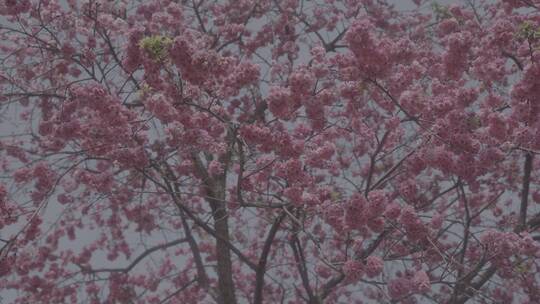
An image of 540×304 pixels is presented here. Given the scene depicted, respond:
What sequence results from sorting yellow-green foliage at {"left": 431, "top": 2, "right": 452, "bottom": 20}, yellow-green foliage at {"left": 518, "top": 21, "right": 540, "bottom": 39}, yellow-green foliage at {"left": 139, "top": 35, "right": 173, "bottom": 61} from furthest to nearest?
yellow-green foliage at {"left": 431, "top": 2, "right": 452, "bottom": 20}, yellow-green foliage at {"left": 518, "top": 21, "right": 540, "bottom": 39}, yellow-green foliage at {"left": 139, "top": 35, "right": 173, "bottom": 61}

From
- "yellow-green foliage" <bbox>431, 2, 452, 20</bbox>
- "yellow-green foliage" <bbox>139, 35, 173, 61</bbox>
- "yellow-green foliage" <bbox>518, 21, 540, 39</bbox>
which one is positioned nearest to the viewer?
"yellow-green foliage" <bbox>139, 35, 173, 61</bbox>

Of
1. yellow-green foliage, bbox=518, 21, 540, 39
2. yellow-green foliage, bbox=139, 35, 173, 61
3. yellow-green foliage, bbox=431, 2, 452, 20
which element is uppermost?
yellow-green foliage, bbox=431, 2, 452, 20

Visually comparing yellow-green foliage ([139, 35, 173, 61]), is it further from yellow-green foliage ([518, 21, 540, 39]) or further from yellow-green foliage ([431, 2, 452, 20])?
yellow-green foliage ([431, 2, 452, 20])

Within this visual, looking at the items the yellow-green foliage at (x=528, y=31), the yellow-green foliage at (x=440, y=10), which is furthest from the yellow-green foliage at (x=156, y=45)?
the yellow-green foliage at (x=440, y=10)

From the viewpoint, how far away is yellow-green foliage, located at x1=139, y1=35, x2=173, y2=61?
14.8ft

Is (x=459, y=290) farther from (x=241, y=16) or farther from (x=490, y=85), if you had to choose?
(x=241, y=16)

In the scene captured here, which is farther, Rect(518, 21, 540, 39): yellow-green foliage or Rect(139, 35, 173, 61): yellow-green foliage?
Rect(518, 21, 540, 39): yellow-green foliage

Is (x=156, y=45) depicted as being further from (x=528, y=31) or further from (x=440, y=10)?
(x=440, y=10)

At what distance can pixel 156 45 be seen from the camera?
452 cm

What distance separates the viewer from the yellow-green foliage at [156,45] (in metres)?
4.50

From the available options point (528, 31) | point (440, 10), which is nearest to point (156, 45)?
point (528, 31)

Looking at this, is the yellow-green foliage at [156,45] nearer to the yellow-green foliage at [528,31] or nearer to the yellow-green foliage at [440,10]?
the yellow-green foliage at [528,31]

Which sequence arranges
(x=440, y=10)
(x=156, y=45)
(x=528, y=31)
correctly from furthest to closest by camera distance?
1. (x=440, y=10)
2. (x=528, y=31)
3. (x=156, y=45)

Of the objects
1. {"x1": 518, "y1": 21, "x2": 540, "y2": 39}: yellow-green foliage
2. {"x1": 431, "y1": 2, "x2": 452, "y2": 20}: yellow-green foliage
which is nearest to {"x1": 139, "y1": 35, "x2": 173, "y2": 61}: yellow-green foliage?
{"x1": 518, "y1": 21, "x2": 540, "y2": 39}: yellow-green foliage
